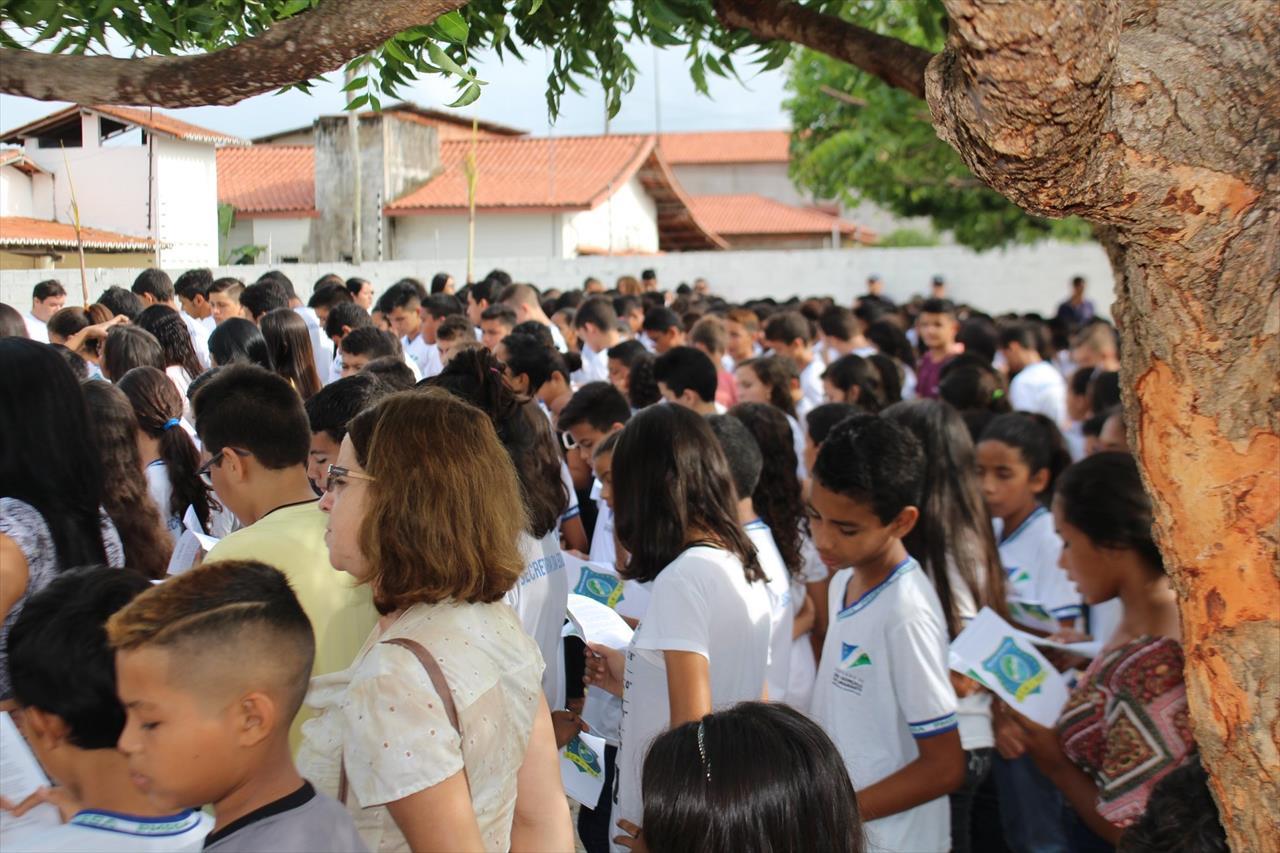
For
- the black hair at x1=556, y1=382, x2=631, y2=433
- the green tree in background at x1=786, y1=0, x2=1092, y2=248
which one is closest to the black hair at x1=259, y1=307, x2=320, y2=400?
the black hair at x1=556, y1=382, x2=631, y2=433

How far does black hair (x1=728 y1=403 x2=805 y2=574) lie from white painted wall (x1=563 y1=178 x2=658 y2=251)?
2133cm

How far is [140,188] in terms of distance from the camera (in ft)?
17.4

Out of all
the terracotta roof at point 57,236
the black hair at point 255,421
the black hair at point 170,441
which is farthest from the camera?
the terracotta roof at point 57,236

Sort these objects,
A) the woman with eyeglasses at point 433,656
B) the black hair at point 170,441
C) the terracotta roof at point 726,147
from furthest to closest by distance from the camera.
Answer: the terracotta roof at point 726,147
the black hair at point 170,441
the woman with eyeglasses at point 433,656

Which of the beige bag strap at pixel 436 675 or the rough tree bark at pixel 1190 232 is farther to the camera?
the beige bag strap at pixel 436 675

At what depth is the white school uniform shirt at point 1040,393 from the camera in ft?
25.1

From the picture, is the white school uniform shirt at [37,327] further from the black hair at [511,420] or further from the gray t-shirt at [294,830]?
the gray t-shirt at [294,830]

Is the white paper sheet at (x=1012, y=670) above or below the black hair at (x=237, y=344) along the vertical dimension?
below

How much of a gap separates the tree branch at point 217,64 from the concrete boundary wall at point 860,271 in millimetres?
18208

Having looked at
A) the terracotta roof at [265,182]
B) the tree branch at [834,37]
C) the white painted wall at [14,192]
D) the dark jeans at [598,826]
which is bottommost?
the dark jeans at [598,826]

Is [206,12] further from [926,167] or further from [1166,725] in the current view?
[926,167]

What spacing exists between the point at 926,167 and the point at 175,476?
1827 centimetres

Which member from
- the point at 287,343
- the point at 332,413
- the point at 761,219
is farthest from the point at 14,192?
the point at 761,219

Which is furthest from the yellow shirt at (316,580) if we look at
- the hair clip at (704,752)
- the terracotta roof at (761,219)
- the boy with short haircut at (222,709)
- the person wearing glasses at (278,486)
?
the terracotta roof at (761,219)
